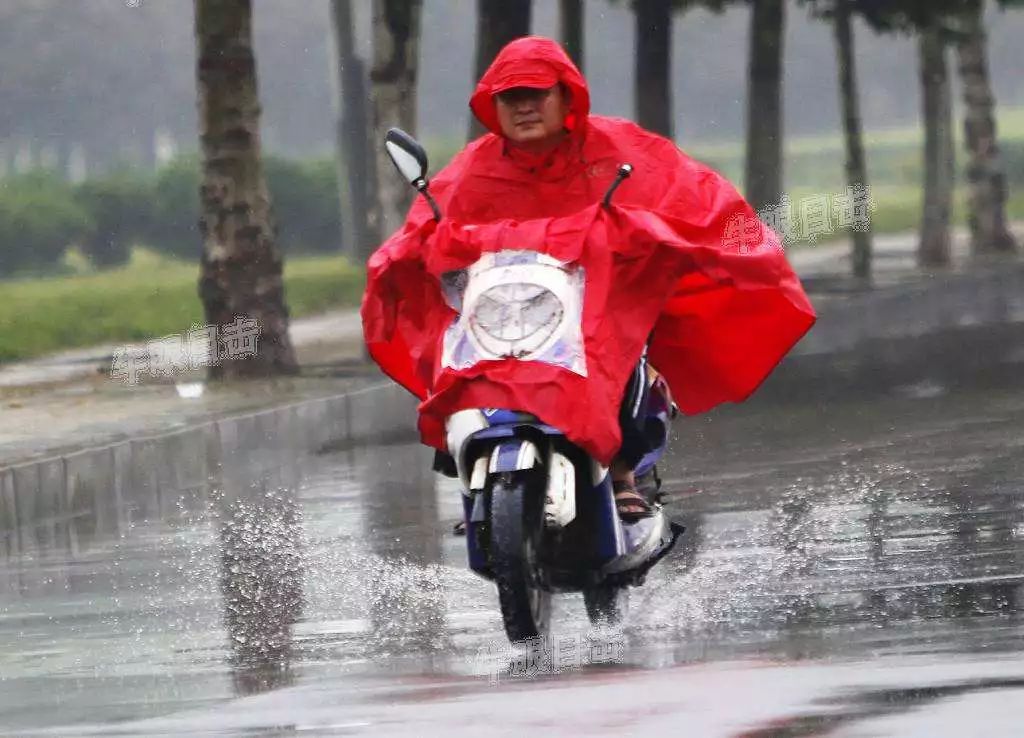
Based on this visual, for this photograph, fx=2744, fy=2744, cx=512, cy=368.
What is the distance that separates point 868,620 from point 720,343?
44.4 inches

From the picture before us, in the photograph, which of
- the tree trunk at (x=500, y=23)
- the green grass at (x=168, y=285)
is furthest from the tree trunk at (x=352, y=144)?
the tree trunk at (x=500, y=23)

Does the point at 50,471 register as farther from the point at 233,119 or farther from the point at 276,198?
the point at 276,198

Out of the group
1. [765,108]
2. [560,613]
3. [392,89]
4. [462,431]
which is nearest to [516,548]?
[462,431]

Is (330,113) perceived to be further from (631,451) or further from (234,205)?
(631,451)

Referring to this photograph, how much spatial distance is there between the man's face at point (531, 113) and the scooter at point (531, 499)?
10.3 inches

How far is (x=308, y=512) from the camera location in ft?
40.4

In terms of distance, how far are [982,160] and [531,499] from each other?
3104cm

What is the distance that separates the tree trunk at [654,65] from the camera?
98.7 ft

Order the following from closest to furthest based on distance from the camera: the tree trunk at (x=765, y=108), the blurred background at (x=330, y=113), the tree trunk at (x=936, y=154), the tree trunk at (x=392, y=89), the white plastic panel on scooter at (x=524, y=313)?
the white plastic panel on scooter at (x=524, y=313) < the tree trunk at (x=392, y=89) < the blurred background at (x=330, y=113) < the tree trunk at (x=765, y=108) < the tree trunk at (x=936, y=154)

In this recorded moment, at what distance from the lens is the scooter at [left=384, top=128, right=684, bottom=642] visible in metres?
7.62

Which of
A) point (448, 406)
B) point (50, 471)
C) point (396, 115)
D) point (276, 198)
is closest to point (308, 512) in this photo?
point (50, 471)

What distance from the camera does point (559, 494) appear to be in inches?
305

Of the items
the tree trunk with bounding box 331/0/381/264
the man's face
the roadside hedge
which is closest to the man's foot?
the man's face

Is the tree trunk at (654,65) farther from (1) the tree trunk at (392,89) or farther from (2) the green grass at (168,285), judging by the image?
(1) the tree trunk at (392,89)
